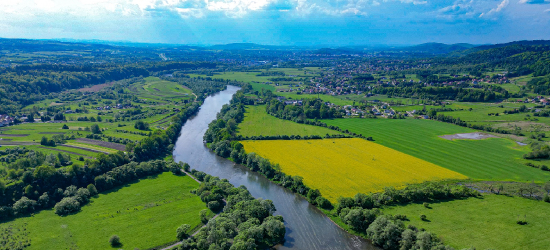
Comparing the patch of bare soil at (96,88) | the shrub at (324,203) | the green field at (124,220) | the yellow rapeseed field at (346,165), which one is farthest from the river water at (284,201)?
the patch of bare soil at (96,88)

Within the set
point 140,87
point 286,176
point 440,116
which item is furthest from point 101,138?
point 440,116

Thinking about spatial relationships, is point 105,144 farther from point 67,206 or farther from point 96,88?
point 96,88

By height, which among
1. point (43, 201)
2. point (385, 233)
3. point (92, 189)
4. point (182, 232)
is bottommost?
point (182, 232)

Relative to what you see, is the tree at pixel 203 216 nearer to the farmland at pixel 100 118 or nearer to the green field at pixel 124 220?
the green field at pixel 124 220

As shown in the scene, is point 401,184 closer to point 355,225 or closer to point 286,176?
point 355,225

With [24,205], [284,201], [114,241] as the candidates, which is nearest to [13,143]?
[24,205]

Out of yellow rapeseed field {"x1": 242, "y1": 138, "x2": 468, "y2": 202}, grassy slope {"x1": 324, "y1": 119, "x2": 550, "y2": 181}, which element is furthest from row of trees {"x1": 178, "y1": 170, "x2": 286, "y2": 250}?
grassy slope {"x1": 324, "y1": 119, "x2": 550, "y2": 181}
